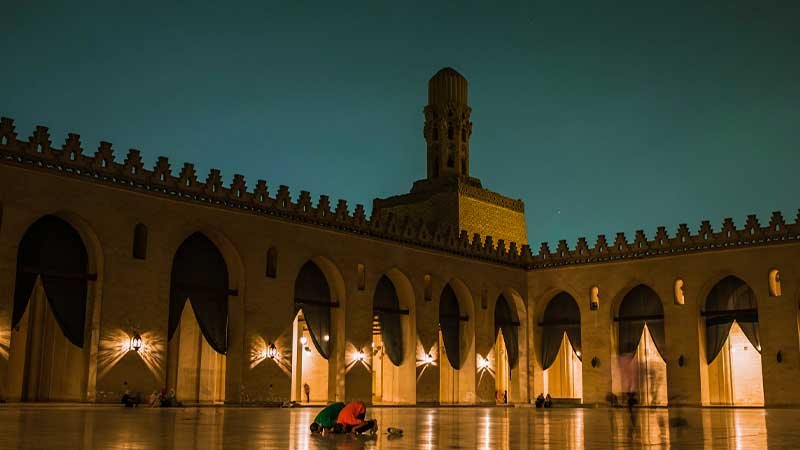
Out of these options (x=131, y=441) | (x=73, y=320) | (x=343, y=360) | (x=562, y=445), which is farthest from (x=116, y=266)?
(x=562, y=445)

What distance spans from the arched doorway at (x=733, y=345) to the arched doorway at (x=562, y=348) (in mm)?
6003

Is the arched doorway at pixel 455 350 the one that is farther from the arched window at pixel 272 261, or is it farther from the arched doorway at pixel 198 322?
the arched doorway at pixel 198 322

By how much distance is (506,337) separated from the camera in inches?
1596

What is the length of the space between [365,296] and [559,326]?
11306 mm

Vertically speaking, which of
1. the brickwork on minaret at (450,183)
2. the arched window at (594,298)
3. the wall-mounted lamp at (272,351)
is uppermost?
the brickwork on minaret at (450,183)

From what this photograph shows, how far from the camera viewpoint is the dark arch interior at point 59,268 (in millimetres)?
24844

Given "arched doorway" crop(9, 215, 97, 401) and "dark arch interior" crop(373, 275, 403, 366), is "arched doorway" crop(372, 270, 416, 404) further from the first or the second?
"arched doorway" crop(9, 215, 97, 401)

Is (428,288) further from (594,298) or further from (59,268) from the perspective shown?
Result: (59,268)

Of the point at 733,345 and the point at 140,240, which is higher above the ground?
the point at 140,240

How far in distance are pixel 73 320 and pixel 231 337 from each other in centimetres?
553

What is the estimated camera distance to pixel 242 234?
97.8 ft

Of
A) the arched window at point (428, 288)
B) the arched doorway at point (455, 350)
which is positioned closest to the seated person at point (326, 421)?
the arched window at point (428, 288)

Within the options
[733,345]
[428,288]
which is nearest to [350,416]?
[428,288]

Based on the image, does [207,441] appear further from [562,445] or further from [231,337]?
[231,337]
